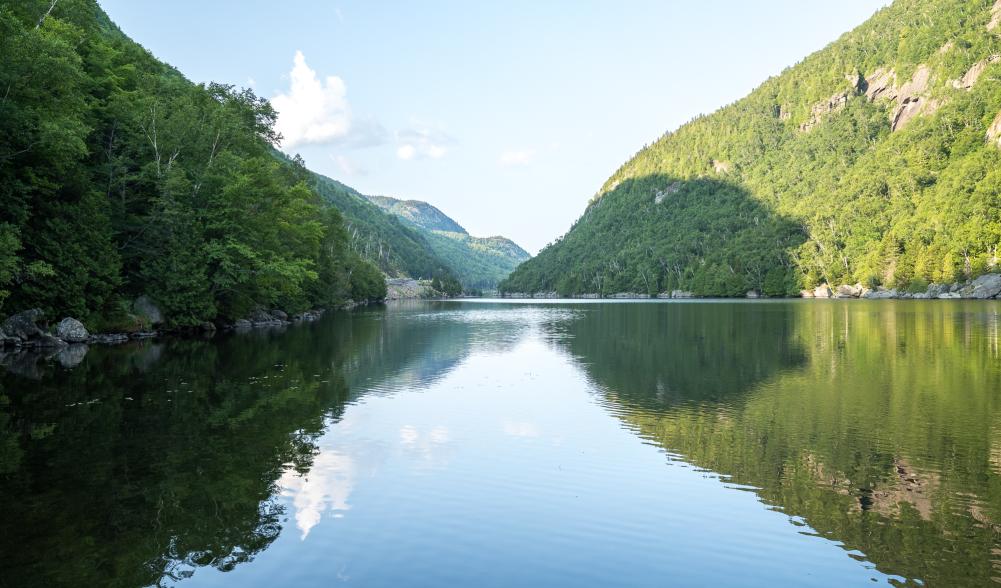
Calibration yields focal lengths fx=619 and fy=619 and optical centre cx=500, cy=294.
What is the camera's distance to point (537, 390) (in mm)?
26469

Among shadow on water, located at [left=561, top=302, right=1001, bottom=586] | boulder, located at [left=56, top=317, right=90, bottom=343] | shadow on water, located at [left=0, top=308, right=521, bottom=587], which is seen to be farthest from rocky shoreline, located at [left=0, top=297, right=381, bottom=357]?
shadow on water, located at [left=561, top=302, right=1001, bottom=586]

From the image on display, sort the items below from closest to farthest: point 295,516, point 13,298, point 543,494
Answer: point 295,516
point 543,494
point 13,298

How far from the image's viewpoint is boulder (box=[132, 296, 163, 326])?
159 feet

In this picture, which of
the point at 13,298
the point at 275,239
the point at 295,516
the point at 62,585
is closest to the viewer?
the point at 62,585

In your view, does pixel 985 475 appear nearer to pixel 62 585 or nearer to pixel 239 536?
pixel 239 536

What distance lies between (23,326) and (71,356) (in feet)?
23.4

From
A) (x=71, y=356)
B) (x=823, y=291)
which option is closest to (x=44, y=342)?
(x=71, y=356)

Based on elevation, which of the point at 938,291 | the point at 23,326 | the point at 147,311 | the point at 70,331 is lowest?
the point at 70,331

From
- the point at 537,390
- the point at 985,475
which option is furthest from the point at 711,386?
the point at 985,475

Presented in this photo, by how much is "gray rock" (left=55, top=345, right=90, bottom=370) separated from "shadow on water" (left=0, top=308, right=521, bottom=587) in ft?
1.33

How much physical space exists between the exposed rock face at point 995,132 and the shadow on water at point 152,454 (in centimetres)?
19675

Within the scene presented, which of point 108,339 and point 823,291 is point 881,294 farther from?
point 108,339

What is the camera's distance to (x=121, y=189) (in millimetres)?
49062

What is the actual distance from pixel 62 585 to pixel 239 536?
8.45 feet
